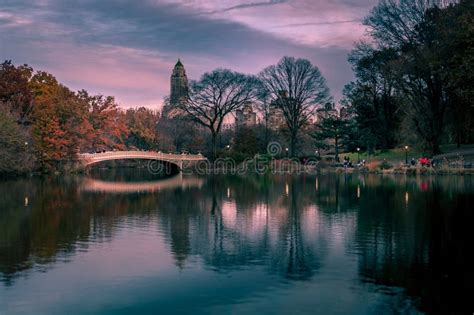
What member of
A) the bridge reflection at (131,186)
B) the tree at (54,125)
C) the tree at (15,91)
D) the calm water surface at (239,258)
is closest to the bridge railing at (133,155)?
the tree at (54,125)

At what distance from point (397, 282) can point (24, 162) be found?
171 ft

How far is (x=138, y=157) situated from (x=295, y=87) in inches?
968

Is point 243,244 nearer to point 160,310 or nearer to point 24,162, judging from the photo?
point 160,310

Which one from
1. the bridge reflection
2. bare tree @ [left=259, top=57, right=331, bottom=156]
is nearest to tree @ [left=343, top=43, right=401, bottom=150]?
bare tree @ [left=259, top=57, right=331, bottom=156]

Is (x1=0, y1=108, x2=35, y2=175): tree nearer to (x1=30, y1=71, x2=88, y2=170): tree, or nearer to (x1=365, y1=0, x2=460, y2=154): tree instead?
(x1=30, y1=71, x2=88, y2=170): tree

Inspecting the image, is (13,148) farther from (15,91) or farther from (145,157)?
(145,157)

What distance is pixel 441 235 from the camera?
20.5 meters

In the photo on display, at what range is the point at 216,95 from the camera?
81.1m

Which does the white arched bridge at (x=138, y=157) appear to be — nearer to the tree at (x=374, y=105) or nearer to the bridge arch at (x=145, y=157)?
the bridge arch at (x=145, y=157)

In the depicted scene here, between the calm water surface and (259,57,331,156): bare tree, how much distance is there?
1958 inches

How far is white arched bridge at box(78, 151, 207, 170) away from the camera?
68562 mm

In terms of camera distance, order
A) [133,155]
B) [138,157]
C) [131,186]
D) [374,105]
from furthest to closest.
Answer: [374,105], [138,157], [133,155], [131,186]

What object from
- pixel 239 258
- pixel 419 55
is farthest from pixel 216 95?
pixel 239 258

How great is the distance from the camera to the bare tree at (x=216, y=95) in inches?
3177
